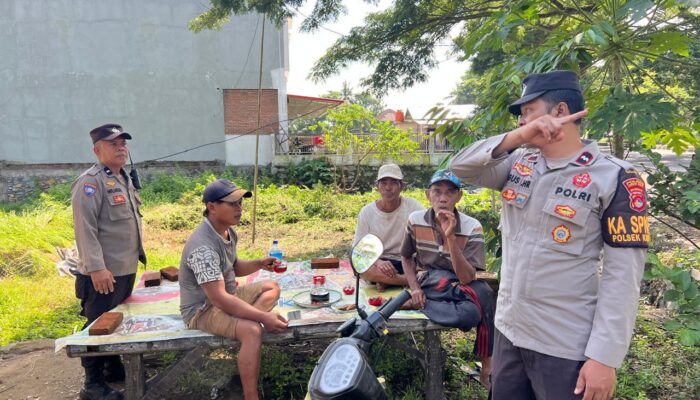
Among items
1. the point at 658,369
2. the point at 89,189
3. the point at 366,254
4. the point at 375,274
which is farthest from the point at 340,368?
the point at 658,369

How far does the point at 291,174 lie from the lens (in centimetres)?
1545

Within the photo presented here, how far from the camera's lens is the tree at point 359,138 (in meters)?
13.2

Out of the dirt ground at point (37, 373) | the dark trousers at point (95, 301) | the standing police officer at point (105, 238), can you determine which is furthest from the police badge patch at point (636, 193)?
the dirt ground at point (37, 373)

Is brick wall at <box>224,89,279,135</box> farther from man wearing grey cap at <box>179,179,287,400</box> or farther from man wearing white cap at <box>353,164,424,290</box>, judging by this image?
man wearing grey cap at <box>179,179,287,400</box>

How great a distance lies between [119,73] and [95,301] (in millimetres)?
13928

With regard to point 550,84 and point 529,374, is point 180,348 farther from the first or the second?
point 550,84

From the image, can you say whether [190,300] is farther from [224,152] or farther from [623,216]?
[224,152]

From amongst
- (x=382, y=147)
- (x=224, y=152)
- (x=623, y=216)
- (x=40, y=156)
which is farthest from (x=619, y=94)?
(x=40, y=156)

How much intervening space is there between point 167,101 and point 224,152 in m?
2.56

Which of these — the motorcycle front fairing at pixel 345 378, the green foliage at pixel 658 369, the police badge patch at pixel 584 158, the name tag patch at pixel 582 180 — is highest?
the police badge patch at pixel 584 158

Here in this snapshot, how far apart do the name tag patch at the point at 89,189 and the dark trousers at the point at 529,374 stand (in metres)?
3.08

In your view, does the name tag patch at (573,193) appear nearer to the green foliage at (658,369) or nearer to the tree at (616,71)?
the tree at (616,71)

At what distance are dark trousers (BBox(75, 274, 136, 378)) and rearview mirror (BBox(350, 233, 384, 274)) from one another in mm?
2814

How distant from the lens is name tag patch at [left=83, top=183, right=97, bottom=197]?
3451 mm
